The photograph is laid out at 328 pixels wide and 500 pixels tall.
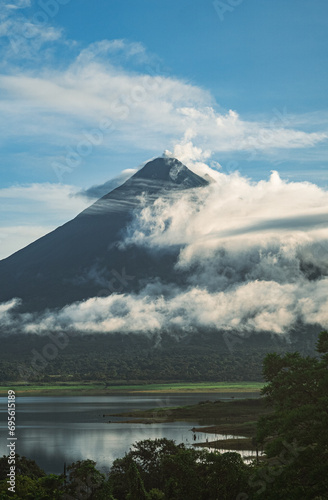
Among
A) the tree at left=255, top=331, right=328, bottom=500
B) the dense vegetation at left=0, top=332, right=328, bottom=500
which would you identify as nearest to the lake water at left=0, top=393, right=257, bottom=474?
the dense vegetation at left=0, top=332, right=328, bottom=500

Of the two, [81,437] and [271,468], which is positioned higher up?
[271,468]

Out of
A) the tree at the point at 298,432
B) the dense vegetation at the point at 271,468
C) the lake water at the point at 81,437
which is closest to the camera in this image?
the tree at the point at 298,432

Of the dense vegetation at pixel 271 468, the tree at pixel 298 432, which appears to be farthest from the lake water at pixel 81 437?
the tree at pixel 298 432

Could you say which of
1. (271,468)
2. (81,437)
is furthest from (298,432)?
(81,437)

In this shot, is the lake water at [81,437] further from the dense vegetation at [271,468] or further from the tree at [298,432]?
the tree at [298,432]

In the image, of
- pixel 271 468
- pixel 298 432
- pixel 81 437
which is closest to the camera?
pixel 298 432

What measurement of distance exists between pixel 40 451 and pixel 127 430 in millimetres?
21181

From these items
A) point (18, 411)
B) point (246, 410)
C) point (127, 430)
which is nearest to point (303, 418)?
point (127, 430)

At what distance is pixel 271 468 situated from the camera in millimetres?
26812

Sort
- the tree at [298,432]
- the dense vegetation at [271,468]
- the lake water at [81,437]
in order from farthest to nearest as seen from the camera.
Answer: the lake water at [81,437], the dense vegetation at [271,468], the tree at [298,432]

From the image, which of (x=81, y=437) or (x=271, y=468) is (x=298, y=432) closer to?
(x=271, y=468)

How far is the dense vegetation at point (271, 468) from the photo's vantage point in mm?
23391

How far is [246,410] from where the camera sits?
106 metres

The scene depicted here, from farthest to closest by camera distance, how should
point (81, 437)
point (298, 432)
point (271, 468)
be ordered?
1. point (81, 437)
2. point (271, 468)
3. point (298, 432)
